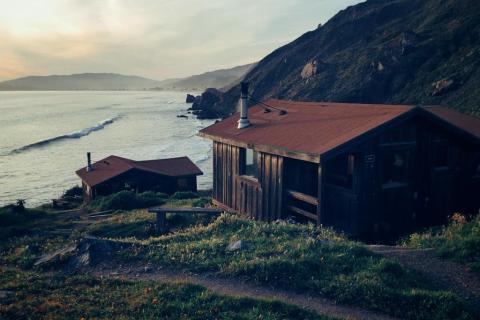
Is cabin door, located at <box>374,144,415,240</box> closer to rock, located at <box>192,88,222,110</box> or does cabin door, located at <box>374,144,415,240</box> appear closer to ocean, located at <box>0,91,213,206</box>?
Result: ocean, located at <box>0,91,213,206</box>

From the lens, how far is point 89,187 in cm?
3222

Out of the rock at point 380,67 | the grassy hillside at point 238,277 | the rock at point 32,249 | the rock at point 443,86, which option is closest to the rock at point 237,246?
the grassy hillside at point 238,277

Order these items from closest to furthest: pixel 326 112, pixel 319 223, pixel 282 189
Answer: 1. pixel 319 223
2. pixel 282 189
3. pixel 326 112

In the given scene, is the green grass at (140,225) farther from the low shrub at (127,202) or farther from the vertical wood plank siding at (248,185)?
the low shrub at (127,202)

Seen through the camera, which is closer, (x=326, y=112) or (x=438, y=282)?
(x=438, y=282)

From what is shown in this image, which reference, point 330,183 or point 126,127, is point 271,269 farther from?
point 126,127

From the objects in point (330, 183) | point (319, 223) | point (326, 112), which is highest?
point (326, 112)

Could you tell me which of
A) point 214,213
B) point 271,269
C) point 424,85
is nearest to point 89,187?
point 214,213

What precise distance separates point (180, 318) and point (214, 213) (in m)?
10.7

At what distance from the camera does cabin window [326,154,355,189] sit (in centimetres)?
1514

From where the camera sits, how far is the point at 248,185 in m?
17.5

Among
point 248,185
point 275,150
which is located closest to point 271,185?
point 275,150

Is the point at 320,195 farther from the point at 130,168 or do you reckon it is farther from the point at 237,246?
the point at 130,168

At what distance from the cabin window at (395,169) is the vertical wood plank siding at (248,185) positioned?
3.65 meters
